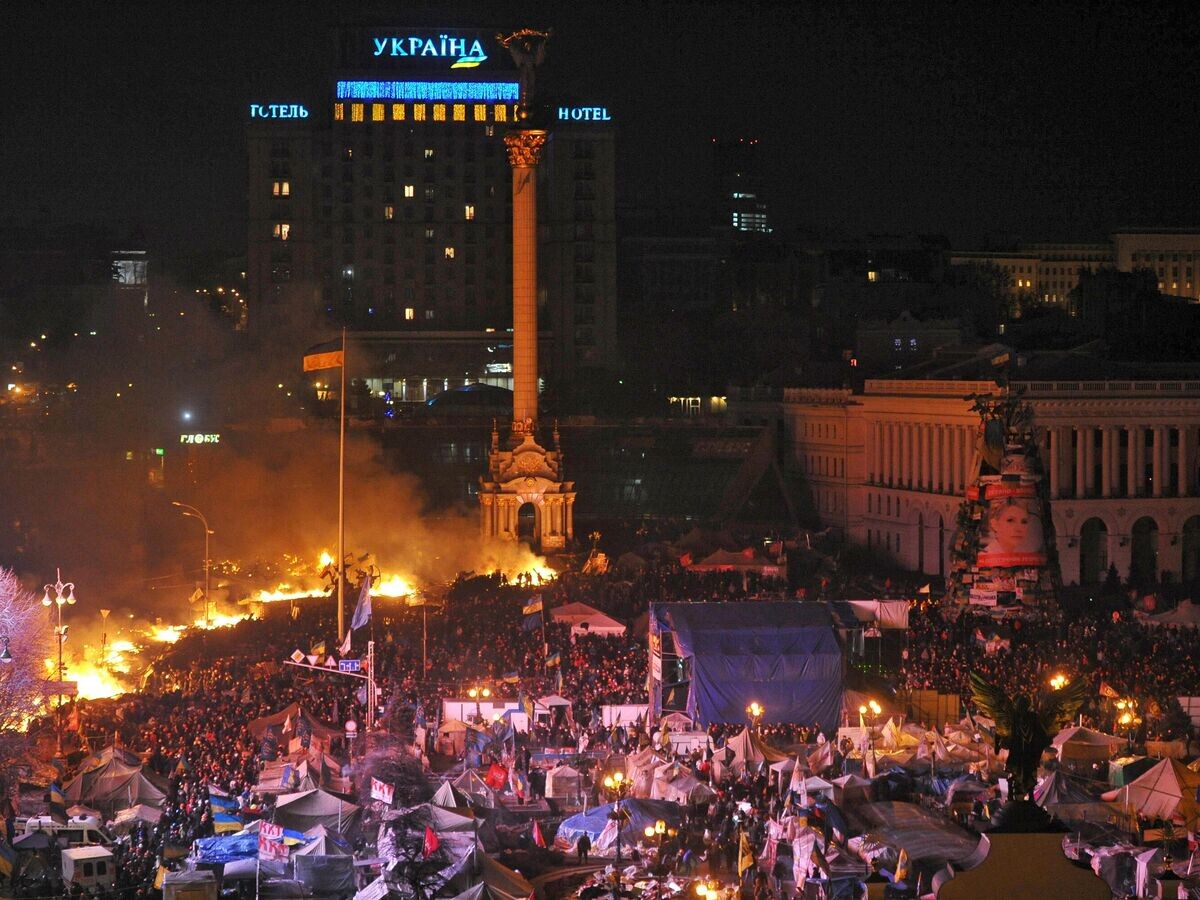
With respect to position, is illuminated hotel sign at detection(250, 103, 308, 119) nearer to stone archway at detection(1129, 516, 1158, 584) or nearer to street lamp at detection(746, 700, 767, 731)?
stone archway at detection(1129, 516, 1158, 584)

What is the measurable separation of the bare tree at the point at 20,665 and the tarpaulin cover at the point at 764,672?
1189 centimetres

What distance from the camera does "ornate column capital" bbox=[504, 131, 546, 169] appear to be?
62875 mm

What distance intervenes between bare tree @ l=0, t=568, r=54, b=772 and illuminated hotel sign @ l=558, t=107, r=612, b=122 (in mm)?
68138

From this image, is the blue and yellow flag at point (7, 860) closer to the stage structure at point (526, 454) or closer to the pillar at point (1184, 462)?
the stage structure at point (526, 454)

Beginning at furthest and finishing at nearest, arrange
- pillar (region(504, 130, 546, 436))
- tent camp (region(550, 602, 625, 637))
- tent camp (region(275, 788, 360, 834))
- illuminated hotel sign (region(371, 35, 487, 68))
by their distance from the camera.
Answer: illuminated hotel sign (region(371, 35, 487, 68)), pillar (region(504, 130, 546, 436)), tent camp (region(550, 602, 625, 637)), tent camp (region(275, 788, 360, 834))

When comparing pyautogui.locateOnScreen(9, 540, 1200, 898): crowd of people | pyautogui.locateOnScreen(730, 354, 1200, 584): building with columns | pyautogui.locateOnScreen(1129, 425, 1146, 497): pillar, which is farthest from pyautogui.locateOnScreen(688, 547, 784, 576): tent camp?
pyautogui.locateOnScreen(1129, 425, 1146, 497): pillar

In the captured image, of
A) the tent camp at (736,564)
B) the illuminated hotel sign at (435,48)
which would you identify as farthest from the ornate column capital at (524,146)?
the illuminated hotel sign at (435,48)

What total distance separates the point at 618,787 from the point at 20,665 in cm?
1579

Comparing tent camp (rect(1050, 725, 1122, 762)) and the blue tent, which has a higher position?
tent camp (rect(1050, 725, 1122, 762))

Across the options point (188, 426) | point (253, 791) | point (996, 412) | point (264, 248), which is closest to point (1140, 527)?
point (996, 412)

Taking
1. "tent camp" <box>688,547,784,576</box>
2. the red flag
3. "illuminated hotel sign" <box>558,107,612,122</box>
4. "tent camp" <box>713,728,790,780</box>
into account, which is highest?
"illuminated hotel sign" <box>558,107,612,122</box>

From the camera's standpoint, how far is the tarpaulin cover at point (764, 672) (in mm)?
33094

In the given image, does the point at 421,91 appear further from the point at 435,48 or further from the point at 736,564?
the point at 736,564

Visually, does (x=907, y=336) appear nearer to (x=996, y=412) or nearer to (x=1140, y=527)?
(x=1140, y=527)
